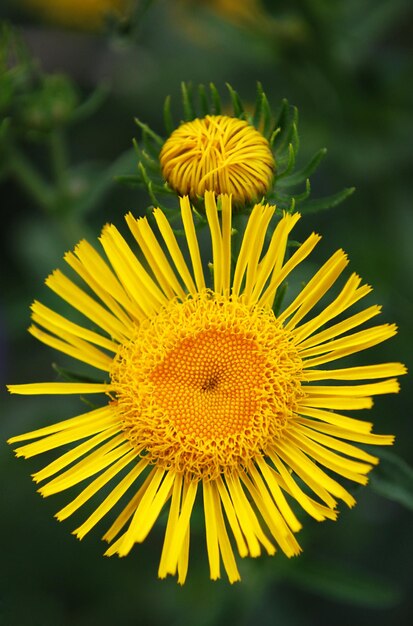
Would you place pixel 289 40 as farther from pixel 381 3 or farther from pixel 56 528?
pixel 56 528

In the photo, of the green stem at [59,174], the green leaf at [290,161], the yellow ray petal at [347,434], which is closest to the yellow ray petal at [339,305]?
the yellow ray petal at [347,434]

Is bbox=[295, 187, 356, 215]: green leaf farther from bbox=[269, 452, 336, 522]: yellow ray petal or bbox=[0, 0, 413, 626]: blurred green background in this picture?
bbox=[0, 0, 413, 626]: blurred green background

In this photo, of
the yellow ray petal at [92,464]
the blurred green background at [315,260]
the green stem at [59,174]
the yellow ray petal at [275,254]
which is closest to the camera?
the yellow ray petal at [275,254]

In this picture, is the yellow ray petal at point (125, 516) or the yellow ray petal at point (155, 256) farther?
the yellow ray petal at point (155, 256)

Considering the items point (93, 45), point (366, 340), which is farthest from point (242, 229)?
point (93, 45)

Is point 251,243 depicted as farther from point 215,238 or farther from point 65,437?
point 65,437

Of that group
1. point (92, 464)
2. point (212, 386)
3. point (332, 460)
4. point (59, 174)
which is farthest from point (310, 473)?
point (59, 174)

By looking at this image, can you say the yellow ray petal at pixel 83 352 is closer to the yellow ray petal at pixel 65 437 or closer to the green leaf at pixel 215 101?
the yellow ray petal at pixel 65 437
